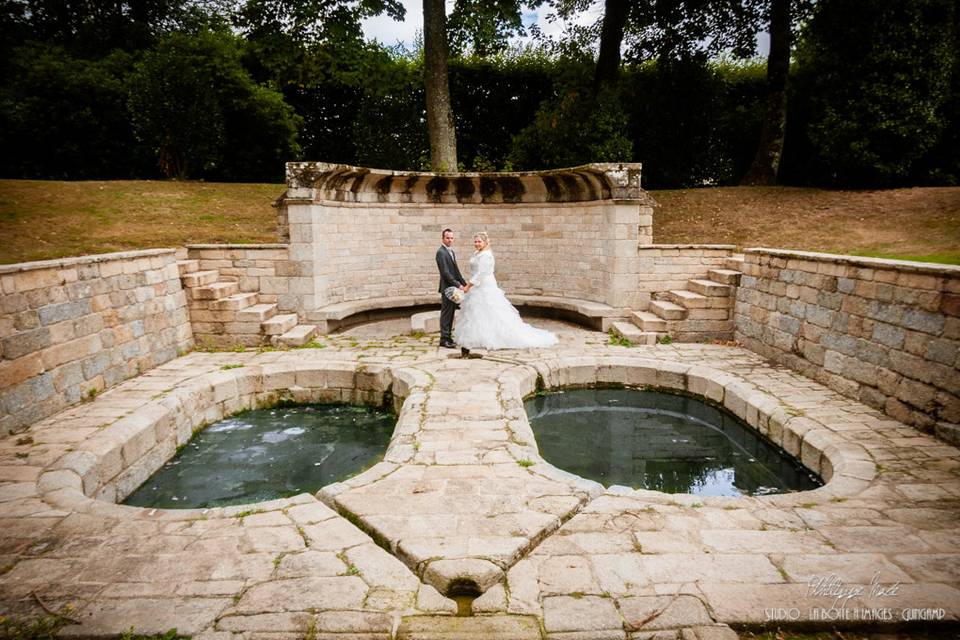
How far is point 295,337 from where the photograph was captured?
7949 mm

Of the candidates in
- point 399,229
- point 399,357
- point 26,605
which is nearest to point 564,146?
point 399,229

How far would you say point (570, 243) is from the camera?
10500 millimetres

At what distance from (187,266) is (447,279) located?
3888 mm

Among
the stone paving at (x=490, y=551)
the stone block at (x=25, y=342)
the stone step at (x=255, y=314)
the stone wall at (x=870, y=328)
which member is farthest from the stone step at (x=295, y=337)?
the stone wall at (x=870, y=328)

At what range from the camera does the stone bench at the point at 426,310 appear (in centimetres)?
884

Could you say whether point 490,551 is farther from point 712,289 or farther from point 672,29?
point 672,29

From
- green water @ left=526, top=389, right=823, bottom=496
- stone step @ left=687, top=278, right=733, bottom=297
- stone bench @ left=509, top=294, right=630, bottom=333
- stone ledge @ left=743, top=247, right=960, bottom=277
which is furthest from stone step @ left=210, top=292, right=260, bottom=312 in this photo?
stone ledge @ left=743, top=247, right=960, bottom=277

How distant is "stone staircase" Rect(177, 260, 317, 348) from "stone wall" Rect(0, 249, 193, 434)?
0.82 feet

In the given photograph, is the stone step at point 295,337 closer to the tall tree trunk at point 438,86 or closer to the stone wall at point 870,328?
the tall tree trunk at point 438,86

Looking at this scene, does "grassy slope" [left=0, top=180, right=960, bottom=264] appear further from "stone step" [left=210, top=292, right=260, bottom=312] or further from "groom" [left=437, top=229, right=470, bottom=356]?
"groom" [left=437, top=229, right=470, bottom=356]

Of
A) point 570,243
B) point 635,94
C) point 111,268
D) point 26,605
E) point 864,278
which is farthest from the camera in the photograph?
point 635,94

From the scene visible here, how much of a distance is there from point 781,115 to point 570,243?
7411 mm

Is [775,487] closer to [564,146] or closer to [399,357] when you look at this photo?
[399,357]

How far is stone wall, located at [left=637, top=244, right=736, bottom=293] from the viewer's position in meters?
9.05
